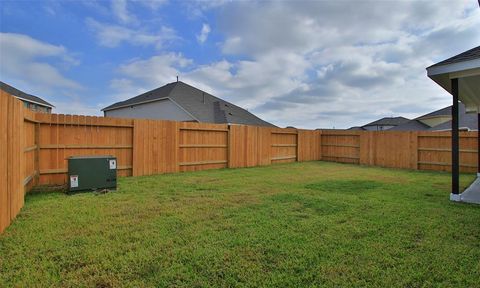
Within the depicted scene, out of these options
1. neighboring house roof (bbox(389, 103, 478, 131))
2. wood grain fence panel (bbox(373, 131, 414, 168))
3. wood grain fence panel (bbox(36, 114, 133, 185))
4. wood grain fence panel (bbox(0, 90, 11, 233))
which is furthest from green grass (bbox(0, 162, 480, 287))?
neighboring house roof (bbox(389, 103, 478, 131))

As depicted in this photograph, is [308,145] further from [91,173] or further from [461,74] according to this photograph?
[91,173]

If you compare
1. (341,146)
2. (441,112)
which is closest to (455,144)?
(341,146)

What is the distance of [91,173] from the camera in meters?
5.61

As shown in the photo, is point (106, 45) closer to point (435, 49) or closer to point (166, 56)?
point (166, 56)

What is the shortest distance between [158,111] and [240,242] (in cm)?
1658

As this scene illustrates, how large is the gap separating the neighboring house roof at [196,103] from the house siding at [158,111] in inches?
11.8

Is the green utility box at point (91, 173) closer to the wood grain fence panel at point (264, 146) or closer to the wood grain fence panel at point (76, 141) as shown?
the wood grain fence panel at point (76, 141)

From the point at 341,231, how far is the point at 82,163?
17.1 ft

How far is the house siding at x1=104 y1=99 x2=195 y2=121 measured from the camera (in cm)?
1684

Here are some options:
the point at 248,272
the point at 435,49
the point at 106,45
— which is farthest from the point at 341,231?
the point at 106,45

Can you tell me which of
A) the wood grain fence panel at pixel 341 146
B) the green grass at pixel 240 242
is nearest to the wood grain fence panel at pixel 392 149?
the wood grain fence panel at pixel 341 146

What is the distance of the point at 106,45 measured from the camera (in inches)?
403

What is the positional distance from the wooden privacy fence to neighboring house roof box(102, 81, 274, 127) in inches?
225

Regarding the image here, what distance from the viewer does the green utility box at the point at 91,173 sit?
5434 mm
